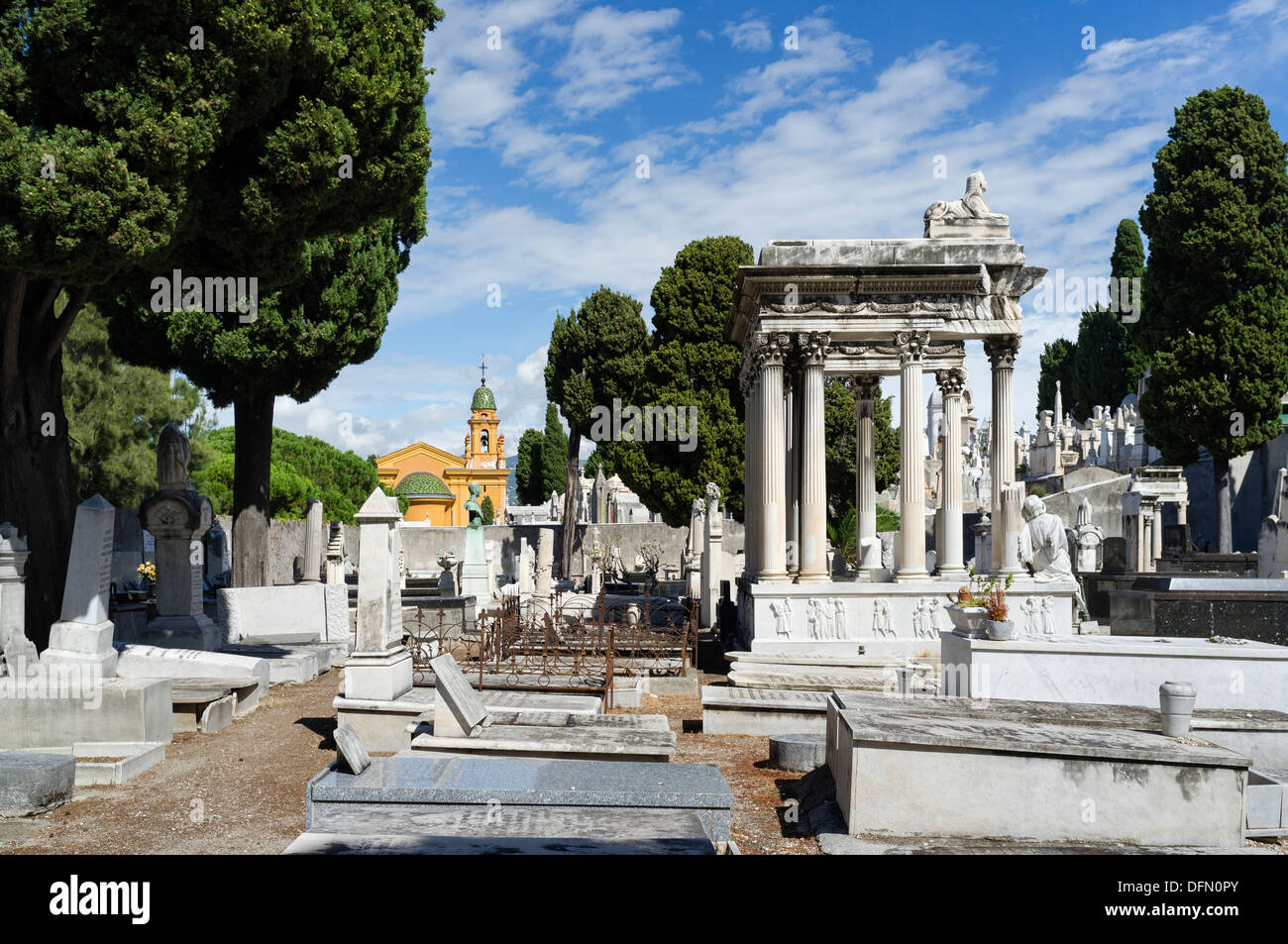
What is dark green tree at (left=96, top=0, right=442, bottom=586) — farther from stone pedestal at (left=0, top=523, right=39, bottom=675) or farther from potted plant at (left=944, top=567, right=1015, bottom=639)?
potted plant at (left=944, top=567, right=1015, bottom=639)

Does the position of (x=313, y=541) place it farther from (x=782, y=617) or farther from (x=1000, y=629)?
(x=1000, y=629)

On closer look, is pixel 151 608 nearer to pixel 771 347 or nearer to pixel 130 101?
pixel 130 101

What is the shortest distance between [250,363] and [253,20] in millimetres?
8687

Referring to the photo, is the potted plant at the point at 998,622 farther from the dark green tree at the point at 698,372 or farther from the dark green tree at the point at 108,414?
the dark green tree at the point at 108,414

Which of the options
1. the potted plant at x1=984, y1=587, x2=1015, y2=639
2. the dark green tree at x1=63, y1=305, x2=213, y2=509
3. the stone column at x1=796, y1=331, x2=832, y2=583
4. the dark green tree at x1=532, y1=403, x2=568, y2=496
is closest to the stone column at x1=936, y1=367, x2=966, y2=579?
the stone column at x1=796, y1=331, x2=832, y2=583

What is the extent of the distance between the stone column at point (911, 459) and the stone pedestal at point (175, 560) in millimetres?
11380

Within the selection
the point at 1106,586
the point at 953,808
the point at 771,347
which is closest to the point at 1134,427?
the point at 1106,586

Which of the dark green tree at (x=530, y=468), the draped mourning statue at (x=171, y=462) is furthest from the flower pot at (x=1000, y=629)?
the dark green tree at (x=530, y=468)

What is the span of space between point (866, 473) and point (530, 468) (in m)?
50.8

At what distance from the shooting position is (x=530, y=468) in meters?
68.5

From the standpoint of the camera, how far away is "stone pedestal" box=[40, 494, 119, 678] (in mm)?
9445

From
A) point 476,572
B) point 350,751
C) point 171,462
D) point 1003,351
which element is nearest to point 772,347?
point 1003,351

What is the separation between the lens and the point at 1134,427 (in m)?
49.3

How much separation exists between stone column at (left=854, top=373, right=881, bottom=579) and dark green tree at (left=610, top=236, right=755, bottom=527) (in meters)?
8.15
